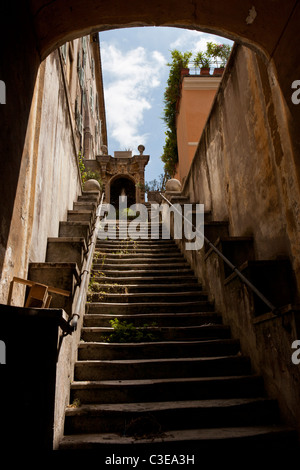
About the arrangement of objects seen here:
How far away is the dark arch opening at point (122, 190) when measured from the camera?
21234 millimetres

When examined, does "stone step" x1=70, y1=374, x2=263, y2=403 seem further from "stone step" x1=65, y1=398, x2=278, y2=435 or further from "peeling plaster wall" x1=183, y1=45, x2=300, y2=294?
"peeling plaster wall" x1=183, y1=45, x2=300, y2=294

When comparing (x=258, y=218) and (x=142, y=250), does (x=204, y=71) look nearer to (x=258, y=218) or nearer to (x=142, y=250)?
(x=142, y=250)

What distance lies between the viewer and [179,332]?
4.53 metres

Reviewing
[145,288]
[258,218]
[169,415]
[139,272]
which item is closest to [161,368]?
[169,415]

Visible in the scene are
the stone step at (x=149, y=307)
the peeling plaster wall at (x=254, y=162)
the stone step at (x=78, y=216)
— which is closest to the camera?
the peeling plaster wall at (x=254, y=162)

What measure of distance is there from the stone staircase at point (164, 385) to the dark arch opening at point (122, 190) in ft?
51.8

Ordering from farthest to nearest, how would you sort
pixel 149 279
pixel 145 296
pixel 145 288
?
pixel 149 279 < pixel 145 288 < pixel 145 296

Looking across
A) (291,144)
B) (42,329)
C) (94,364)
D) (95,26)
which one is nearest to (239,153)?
(291,144)

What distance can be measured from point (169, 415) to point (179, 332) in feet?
4.88

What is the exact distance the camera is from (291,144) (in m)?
3.13

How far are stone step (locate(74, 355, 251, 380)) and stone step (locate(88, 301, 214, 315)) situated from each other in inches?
51.7

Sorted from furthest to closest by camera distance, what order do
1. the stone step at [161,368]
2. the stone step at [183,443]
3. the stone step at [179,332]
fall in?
the stone step at [179,332] < the stone step at [161,368] < the stone step at [183,443]

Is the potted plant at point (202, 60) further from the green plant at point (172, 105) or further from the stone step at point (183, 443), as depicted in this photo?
the stone step at point (183, 443)

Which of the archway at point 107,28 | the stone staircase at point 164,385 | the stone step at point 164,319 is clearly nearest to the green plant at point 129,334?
the stone staircase at point 164,385
